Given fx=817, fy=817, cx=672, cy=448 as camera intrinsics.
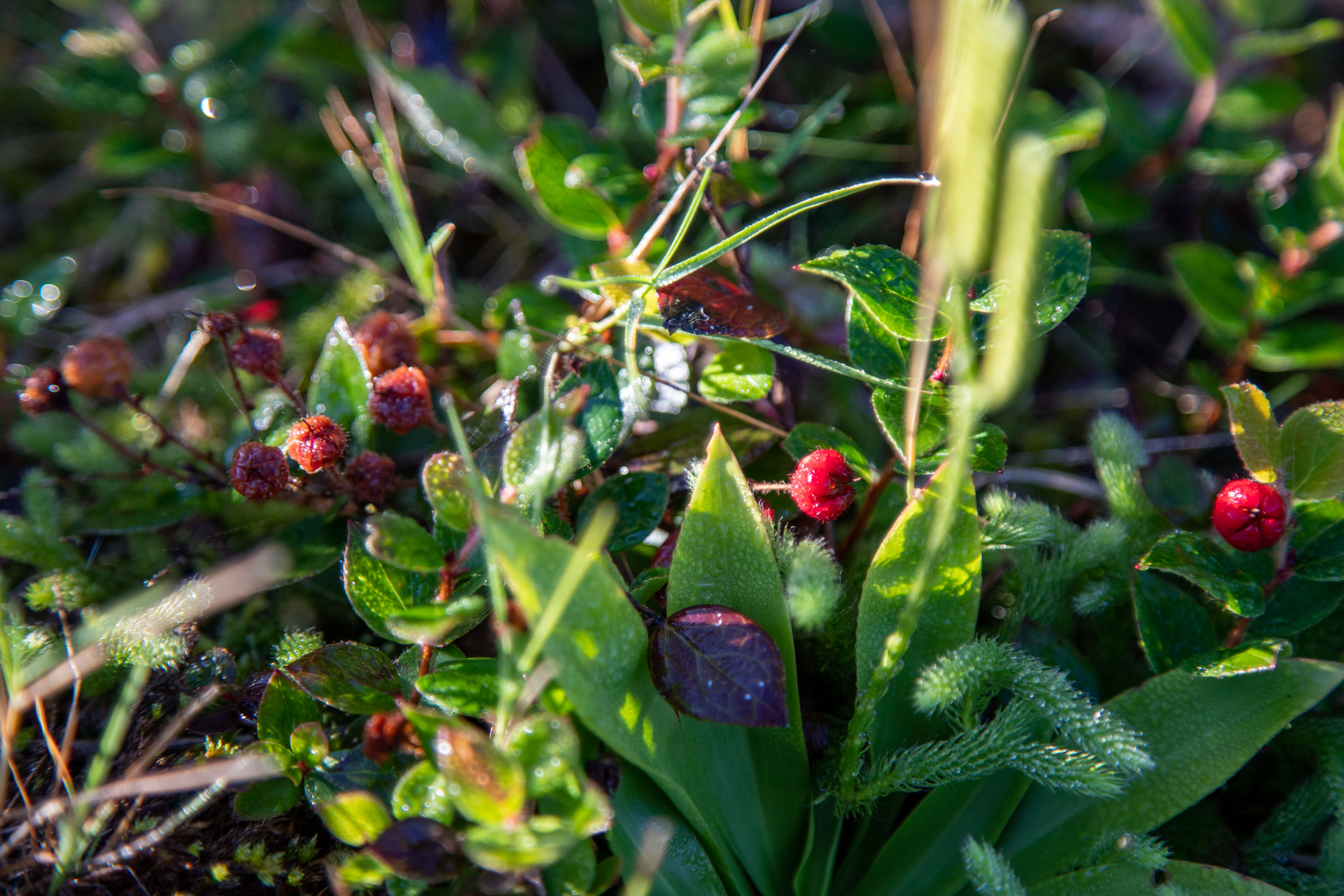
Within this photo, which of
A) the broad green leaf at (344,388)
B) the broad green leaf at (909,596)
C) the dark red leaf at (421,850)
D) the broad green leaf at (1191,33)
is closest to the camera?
the dark red leaf at (421,850)

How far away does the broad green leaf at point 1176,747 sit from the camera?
853mm

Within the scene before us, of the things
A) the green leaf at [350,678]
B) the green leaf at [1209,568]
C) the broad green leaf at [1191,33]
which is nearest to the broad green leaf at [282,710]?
the green leaf at [350,678]

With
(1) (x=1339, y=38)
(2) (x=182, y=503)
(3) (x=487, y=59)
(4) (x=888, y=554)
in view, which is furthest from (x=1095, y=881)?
(1) (x=1339, y=38)

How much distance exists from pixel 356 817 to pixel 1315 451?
1.05 m

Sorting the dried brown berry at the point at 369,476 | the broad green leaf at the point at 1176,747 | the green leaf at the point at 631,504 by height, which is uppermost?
the dried brown berry at the point at 369,476

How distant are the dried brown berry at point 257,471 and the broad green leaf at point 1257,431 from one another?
3.44 ft

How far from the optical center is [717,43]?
1142 mm

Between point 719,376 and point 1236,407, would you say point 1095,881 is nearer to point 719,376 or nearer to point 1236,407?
point 1236,407

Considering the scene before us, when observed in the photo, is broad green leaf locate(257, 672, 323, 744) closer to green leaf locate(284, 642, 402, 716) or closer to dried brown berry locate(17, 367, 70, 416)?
green leaf locate(284, 642, 402, 716)

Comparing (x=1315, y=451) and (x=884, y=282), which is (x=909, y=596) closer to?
(x=884, y=282)

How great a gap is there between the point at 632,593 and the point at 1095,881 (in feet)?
1.79

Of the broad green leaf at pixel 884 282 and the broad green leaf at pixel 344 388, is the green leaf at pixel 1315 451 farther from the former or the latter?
the broad green leaf at pixel 344 388

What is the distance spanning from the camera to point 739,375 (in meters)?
1.03

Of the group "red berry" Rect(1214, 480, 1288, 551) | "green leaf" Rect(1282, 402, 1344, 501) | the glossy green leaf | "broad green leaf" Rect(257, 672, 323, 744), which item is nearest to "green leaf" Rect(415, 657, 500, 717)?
the glossy green leaf
